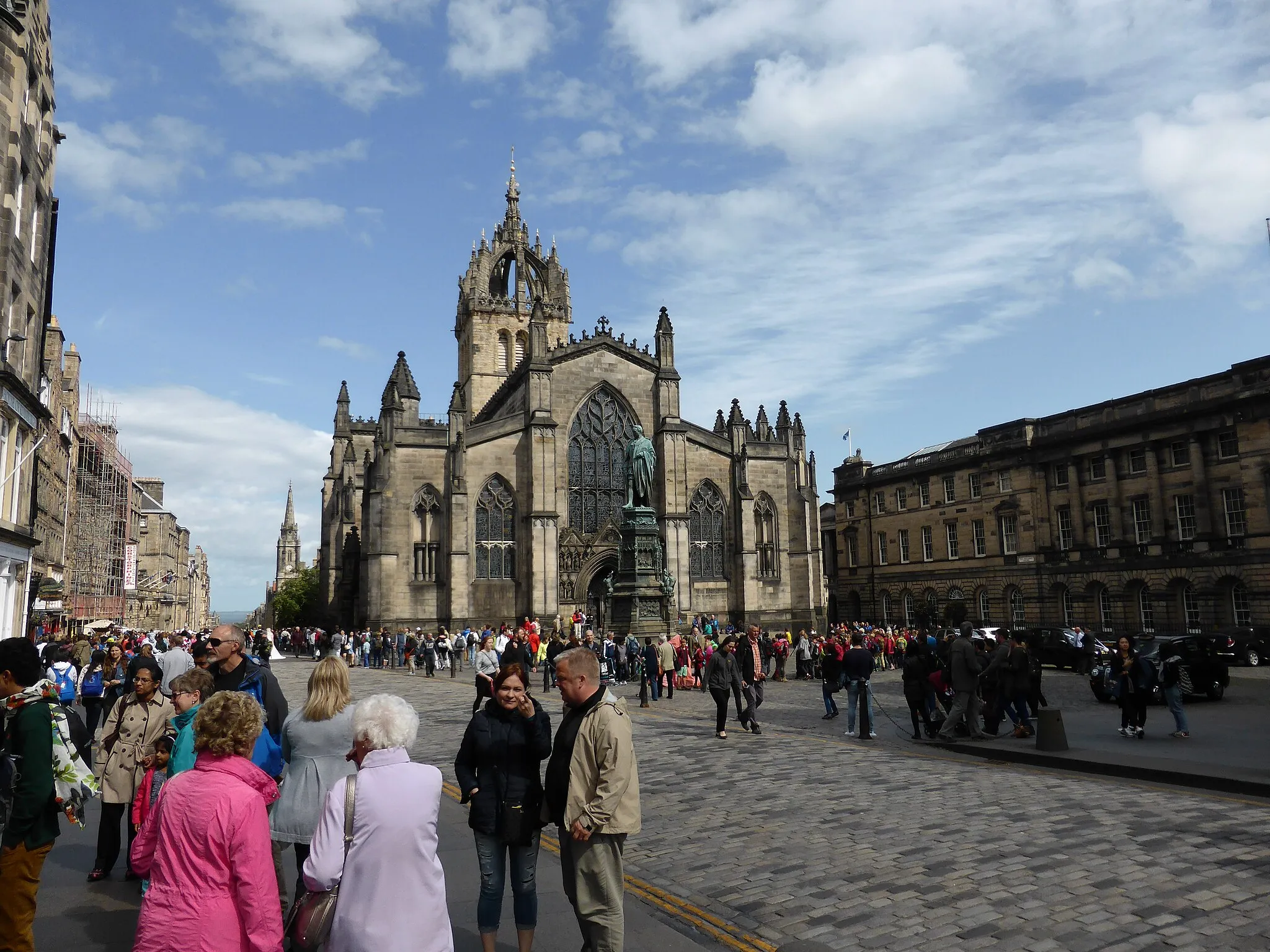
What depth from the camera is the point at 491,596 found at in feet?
133

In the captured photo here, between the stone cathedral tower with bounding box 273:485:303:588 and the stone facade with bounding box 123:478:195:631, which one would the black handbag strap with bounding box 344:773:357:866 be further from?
the stone cathedral tower with bounding box 273:485:303:588

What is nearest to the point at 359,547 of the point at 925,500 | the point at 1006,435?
the point at 925,500

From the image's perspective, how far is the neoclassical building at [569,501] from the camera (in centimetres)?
3994

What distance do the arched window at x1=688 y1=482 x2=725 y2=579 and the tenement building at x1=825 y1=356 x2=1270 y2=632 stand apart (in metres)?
13.7

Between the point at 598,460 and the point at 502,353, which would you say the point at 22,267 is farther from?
the point at 502,353

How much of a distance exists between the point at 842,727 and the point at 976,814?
7.49 m

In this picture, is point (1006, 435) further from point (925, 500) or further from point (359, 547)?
point (359, 547)

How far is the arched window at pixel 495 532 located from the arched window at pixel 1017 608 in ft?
81.7

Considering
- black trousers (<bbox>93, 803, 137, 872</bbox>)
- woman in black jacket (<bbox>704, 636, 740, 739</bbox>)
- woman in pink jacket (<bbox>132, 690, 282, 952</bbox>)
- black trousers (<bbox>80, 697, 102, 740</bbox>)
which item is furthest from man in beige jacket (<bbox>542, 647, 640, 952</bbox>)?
black trousers (<bbox>80, 697, 102, 740</bbox>)

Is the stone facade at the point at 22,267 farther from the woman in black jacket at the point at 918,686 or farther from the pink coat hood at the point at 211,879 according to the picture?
the pink coat hood at the point at 211,879

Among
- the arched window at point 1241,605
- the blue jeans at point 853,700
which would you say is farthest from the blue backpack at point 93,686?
A: the arched window at point 1241,605

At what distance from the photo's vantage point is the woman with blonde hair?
511 cm

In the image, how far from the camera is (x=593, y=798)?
14.6ft

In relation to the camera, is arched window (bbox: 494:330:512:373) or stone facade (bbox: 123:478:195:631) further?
stone facade (bbox: 123:478:195:631)
